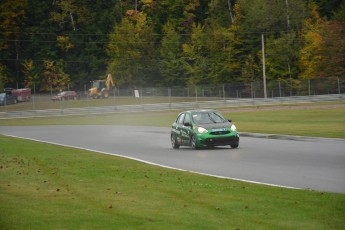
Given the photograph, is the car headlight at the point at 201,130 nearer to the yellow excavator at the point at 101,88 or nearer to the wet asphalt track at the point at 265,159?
the wet asphalt track at the point at 265,159

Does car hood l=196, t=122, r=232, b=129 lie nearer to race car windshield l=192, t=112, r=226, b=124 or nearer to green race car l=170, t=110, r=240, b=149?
green race car l=170, t=110, r=240, b=149

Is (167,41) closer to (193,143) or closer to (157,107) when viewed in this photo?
(157,107)

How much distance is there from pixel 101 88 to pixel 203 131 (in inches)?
2693

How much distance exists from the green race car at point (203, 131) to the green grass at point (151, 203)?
27.9ft

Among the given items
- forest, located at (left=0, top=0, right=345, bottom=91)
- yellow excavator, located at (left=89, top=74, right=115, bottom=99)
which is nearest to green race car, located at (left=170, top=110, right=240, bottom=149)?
yellow excavator, located at (left=89, top=74, right=115, bottom=99)

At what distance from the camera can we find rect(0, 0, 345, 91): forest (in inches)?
3588

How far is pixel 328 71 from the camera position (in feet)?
279

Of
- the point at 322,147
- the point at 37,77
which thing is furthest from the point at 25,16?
A: the point at 322,147

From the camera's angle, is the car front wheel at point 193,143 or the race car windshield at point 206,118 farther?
the race car windshield at point 206,118

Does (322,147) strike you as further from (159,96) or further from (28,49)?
(28,49)

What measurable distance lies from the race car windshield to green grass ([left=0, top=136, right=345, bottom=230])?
A: 1005cm

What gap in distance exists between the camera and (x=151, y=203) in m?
11.4


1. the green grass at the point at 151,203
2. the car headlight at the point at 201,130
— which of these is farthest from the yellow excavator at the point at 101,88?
the green grass at the point at 151,203

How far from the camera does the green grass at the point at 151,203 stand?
968cm
